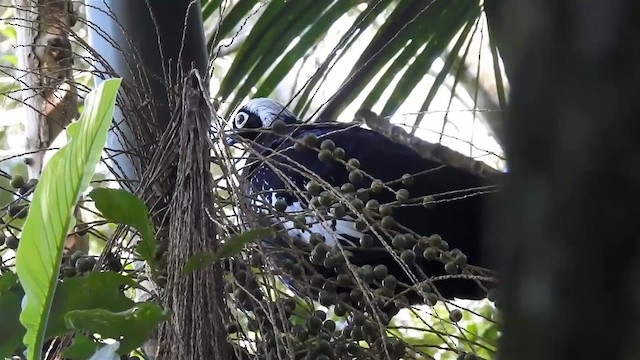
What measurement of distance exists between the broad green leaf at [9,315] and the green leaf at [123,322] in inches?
2.9

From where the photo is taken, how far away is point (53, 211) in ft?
1.16

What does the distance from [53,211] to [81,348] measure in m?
0.08

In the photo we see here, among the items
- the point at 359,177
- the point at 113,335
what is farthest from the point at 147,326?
the point at 359,177

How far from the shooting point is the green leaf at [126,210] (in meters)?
0.39

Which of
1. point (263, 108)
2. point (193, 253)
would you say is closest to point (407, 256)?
point (193, 253)

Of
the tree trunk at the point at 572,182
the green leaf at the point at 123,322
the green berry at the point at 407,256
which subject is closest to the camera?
the tree trunk at the point at 572,182

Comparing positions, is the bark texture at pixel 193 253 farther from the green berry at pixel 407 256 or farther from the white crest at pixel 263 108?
the white crest at pixel 263 108

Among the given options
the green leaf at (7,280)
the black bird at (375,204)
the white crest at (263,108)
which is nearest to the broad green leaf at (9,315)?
the green leaf at (7,280)

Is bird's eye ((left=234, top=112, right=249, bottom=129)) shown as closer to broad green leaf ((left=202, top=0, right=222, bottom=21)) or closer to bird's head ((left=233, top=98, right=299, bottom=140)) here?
bird's head ((left=233, top=98, right=299, bottom=140))

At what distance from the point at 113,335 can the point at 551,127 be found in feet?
0.96

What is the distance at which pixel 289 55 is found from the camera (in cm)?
82

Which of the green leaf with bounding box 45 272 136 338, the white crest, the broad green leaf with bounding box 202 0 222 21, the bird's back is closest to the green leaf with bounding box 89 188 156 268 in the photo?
the green leaf with bounding box 45 272 136 338

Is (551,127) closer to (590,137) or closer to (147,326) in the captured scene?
(590,137)

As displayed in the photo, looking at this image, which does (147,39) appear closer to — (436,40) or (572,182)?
(436,40)
